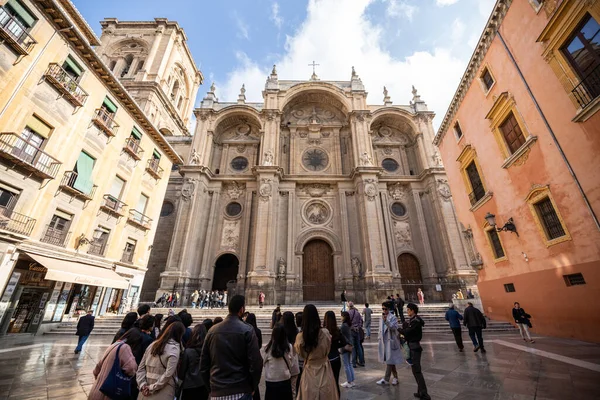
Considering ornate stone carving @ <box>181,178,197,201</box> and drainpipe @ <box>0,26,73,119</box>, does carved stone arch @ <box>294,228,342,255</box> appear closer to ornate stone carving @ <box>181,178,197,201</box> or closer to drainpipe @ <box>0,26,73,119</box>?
ornate stone carving @ <box>181,178,197,201</box>

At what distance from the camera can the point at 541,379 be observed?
15.4 feet

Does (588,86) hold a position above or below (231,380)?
above

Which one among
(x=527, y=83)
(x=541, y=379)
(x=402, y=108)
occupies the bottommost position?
(x=541, y=379)

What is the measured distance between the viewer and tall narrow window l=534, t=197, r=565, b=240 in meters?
8.14

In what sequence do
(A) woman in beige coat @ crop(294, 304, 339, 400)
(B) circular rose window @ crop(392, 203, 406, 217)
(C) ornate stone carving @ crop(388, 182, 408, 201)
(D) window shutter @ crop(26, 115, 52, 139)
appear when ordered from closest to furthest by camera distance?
1. (A) woman in beige coat @ crop(294, 304, 339, 400)
2. (D) window shutter @ crop(26, 115, 52, 139)
3. (B) circular rose window @ crop(392, 203, 406, 217)
4. (C) ornate stone carving @ crop(388, 182, 408, 201)

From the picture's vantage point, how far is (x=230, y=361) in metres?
2.38

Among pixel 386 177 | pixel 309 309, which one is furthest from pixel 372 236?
pixel 309 309

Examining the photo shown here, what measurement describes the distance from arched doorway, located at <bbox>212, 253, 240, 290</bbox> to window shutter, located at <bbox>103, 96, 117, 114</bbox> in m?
12.6

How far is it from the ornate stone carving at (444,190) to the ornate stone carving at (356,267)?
9.01 meters

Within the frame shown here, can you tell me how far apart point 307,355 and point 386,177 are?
2183 centimetres

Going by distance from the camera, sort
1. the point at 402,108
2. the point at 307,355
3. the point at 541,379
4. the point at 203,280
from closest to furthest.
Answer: the point at 307,355 < the point at 541,379 < the point at 203,280 < the point at 402,108

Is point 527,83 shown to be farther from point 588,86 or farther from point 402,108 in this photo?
point 402,108

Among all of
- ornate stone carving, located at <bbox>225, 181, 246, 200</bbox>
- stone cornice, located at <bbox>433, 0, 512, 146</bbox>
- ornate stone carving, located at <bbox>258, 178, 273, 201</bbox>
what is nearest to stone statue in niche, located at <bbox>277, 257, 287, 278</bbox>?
ornate stone carving, located at <bbox>258, 178, 273, 201</bbox>

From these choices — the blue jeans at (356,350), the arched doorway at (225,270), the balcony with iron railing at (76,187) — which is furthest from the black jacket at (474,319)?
the arched doorway at (225,270)
